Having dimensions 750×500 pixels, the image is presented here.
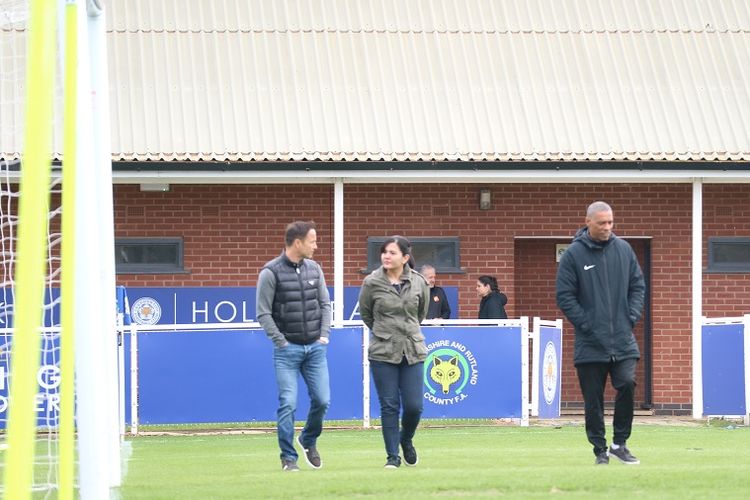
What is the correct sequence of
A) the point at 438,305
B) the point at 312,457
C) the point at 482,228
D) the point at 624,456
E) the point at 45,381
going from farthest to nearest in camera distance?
the point at 482,228 → the point at 438,305 → the point at 45,381 → the point at 312,457 → the point at 624,456

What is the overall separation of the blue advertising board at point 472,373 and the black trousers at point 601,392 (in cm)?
570

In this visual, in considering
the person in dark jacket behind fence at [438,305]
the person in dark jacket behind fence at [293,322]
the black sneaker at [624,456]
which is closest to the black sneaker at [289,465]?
the person in dark jacket behind fence at [293,322]

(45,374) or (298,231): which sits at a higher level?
(298,231)

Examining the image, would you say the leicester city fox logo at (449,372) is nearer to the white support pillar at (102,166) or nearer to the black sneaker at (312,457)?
the black sneaker at (312,457)

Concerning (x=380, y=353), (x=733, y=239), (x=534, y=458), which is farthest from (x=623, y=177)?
(x=380, y=353)

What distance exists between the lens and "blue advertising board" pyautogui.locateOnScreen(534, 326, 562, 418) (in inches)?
632

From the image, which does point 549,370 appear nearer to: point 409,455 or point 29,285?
point 409,455

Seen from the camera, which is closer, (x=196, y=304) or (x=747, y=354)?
(x=747, y=354)

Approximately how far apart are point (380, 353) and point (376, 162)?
698 cm

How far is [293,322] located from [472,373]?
18.1 ft

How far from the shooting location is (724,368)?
1609 centimetres

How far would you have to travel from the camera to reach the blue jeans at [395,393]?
33.7 feet

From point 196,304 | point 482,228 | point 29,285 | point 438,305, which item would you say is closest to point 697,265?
point 482,228

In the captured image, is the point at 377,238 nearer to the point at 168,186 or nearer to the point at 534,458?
the point at 168,186
